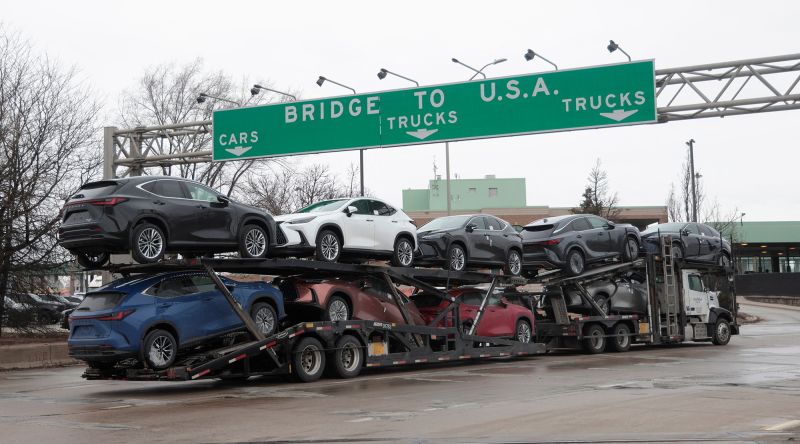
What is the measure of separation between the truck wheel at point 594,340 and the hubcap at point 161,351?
42.6 ft

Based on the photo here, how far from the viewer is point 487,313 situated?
21.2 metres

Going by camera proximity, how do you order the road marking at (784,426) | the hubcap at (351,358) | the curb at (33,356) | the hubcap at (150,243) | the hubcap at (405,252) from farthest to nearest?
1. the curb at (33,356)
2. the hubcap at (405,252)
3. the hubcap at (351,358)
4. the hubcap at (150,243)
5. the road marking at (784,426)

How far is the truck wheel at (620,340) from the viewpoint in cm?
2469

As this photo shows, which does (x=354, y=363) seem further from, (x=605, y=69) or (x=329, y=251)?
(x=605, y=69)

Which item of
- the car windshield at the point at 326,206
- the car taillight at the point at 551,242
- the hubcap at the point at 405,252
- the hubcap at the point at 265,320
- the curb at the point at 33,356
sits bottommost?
the curb at the point at 33,356

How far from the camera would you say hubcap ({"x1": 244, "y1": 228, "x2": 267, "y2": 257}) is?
1555 centimetres

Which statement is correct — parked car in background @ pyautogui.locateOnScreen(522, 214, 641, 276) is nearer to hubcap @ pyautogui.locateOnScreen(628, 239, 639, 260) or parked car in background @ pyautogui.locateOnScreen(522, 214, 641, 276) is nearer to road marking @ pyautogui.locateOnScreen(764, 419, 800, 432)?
hubcap @ pyautogui.locateOnScreen(628, 239, 639, 260)

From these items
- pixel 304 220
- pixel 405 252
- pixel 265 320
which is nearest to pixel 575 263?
pixel 405 252

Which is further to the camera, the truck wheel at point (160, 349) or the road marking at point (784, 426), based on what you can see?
the truck wheel at point (160, 349)

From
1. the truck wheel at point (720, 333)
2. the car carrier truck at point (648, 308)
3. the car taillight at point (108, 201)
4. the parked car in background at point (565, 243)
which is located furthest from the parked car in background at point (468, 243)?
the truck wheel at point (720, 333)

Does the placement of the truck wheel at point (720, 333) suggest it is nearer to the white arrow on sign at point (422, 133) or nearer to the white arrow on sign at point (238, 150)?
the white arrow on sign at point (422, 133)

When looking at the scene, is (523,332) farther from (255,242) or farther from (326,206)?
(255,242)

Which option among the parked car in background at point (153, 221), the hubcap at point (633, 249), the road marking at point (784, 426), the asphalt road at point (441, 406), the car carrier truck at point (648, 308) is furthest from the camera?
the hubcap at point (633, 249)

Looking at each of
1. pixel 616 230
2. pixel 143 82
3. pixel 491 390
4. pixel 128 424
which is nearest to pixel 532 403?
pixel 491 390
